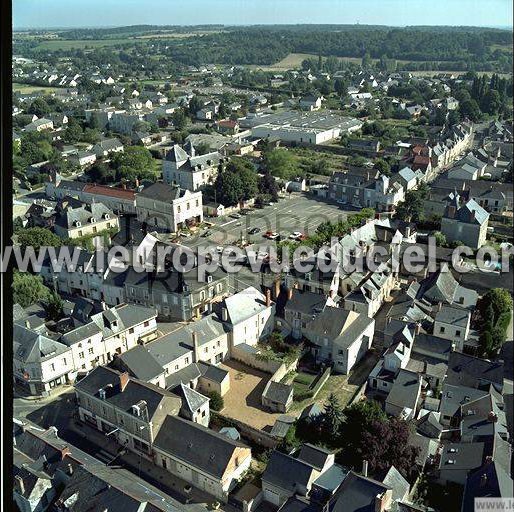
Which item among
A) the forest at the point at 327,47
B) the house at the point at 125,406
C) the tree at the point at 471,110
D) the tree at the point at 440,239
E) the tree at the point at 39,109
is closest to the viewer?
the house at the point at 125,406

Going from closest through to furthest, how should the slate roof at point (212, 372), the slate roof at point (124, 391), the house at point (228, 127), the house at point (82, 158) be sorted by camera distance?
the slate roof at point (124, 391), the slate roof at point (212, 372), the house at point (82, 158), the house at point (228, 127)

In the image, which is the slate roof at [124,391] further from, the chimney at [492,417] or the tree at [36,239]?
the tree at [36,239]

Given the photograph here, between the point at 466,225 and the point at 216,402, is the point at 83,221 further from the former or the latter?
the point at 466,225

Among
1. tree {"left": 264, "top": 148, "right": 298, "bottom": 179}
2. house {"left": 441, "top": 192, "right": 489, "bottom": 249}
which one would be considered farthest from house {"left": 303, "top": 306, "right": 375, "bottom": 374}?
tree {"left": 264, "top": 148, "right": 298, "bottom": 179}

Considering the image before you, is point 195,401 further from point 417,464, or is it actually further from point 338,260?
point 338,260

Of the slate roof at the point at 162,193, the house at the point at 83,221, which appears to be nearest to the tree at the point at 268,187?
the slate roof at the point at 162,193

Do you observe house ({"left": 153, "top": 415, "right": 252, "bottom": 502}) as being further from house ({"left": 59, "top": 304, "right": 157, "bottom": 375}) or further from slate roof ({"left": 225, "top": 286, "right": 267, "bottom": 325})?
slate roof ({"left": 225, "top": 286, "right": 267, "bottom": 325})

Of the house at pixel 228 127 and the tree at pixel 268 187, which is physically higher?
the house at pixel 228 127

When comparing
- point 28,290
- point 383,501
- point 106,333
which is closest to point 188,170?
point 28,290
